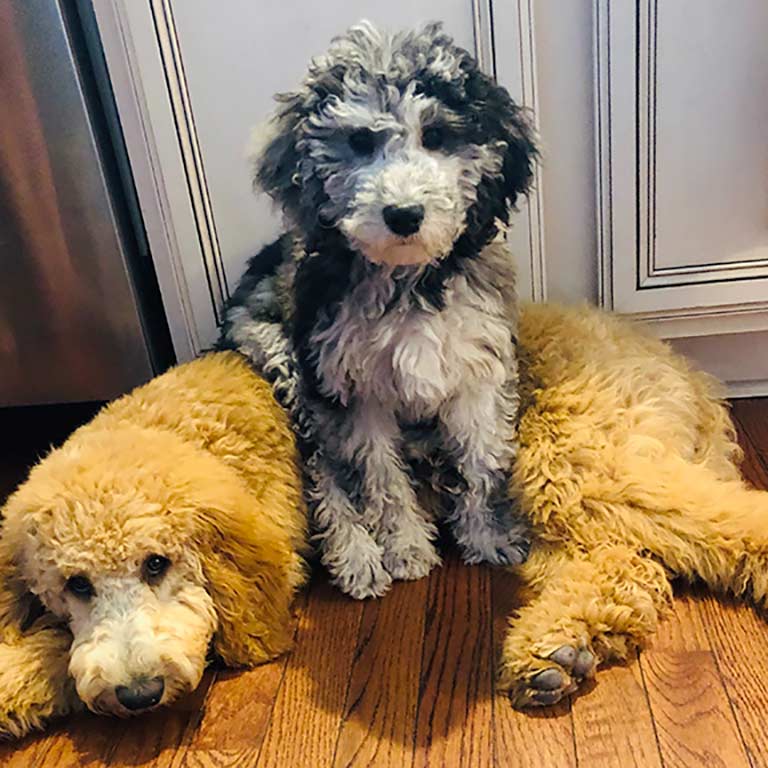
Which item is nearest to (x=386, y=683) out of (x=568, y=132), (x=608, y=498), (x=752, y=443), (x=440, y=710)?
(x=440, y=710)

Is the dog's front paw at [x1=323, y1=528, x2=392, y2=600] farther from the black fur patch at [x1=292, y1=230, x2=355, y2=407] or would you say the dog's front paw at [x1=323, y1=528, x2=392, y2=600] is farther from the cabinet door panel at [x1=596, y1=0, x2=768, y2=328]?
the cabinet door panel at [x1=596, y1=0, x2=768, y2=328]

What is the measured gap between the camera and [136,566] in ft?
4.16

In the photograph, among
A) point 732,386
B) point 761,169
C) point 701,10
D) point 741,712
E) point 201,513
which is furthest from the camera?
point 732,386

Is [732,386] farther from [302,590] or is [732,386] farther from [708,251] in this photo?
[302,590]

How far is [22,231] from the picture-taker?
182cm

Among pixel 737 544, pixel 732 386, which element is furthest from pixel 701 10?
pixel 737 544

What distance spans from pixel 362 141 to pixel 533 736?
2.78 feet

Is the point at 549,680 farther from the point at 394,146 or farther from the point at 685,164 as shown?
the point at 685,164

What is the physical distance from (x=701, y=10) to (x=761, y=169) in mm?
317

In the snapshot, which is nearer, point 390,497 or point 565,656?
point 565,656

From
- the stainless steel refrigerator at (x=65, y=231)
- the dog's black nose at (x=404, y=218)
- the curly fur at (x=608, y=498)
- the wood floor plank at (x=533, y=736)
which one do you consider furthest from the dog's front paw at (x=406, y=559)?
the stainless steel refrigerator at (x=65, y=231)

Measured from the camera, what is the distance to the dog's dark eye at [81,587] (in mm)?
1274

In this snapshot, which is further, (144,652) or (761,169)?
(761,169)

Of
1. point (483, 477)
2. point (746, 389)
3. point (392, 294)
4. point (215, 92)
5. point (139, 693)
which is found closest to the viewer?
point (139, 693)
